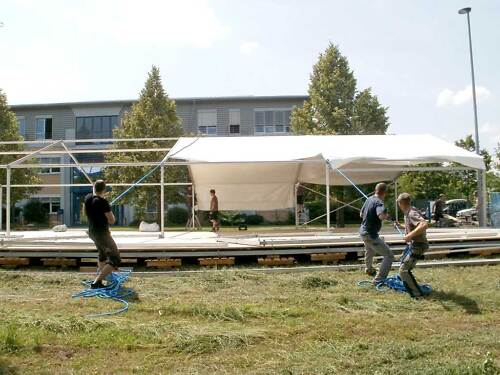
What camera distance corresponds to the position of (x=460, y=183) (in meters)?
30.2

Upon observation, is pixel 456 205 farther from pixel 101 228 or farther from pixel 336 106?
pixel 101 228

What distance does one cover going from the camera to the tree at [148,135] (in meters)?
27.1

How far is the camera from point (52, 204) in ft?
129

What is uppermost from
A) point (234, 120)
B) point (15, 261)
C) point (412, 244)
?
point (234, 120)

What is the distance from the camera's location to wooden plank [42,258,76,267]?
10.7 m

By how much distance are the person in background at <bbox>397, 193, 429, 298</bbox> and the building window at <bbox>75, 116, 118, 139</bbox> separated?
34.9m

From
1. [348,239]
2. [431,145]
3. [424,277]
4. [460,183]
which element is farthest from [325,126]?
[424,277]

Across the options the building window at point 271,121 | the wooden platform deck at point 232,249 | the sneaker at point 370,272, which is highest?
the building window at point 271,121

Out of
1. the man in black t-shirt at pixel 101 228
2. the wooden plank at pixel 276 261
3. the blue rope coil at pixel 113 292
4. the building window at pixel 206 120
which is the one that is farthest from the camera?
the building window at pixel 206 120

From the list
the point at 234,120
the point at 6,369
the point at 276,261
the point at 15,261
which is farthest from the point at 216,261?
the point at 234,120

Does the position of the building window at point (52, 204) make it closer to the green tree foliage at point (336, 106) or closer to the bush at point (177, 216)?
the bush at point (177, 216)

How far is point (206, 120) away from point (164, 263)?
2993 centimetres

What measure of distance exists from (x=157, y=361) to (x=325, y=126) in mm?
24066

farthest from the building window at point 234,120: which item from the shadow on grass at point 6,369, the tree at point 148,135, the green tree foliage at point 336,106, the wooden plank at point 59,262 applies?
the shadow on grass at point 6,369
